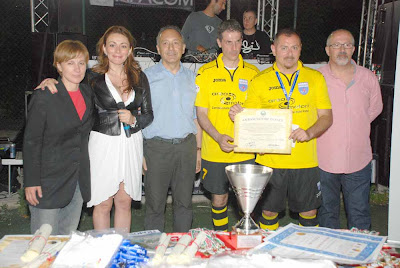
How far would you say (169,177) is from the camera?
3590 millimetres

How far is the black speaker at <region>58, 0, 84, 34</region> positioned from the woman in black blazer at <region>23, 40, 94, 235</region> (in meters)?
4.38

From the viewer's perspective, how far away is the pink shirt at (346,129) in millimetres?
3668

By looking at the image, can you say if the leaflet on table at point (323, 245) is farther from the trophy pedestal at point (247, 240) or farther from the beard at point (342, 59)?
the beard at point (342, 59)

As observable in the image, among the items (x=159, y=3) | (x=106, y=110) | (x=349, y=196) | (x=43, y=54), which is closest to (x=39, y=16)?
(x=43, y=54)

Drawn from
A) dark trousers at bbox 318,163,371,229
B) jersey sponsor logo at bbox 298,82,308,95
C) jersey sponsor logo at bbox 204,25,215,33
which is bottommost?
dark trousers at bbox 318,163,371,229

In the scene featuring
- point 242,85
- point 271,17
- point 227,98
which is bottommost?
point 227,98

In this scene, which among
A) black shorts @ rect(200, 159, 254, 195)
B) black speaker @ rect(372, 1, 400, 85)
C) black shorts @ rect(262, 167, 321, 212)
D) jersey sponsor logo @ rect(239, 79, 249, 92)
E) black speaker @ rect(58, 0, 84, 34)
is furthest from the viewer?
black speaker @ rect(372, 1, 400, 85)

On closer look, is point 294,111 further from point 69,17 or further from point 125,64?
point 69,17

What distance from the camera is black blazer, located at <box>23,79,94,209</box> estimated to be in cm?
272

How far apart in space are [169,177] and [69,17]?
4.58 meters

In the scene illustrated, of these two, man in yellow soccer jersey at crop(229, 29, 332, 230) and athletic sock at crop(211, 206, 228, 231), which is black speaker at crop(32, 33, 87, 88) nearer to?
athletic sock at crop(211, 206, 228, 231)

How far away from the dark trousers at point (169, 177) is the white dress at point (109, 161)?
30 cm

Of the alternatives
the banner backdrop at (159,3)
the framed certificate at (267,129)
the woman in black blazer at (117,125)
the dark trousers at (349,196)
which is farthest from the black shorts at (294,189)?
the banner backdrop at (159,3)

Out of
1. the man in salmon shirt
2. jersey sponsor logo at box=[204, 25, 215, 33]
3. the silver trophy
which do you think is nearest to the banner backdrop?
jersey sponsor logo at box=[204, 25, 215, 33]
